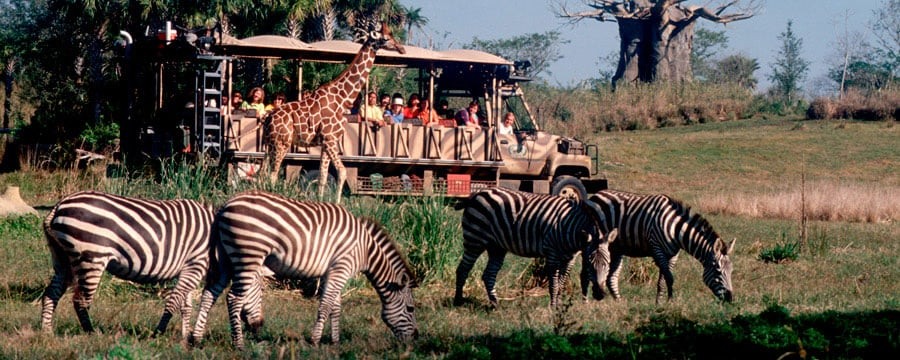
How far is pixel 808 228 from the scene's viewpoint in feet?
67.1

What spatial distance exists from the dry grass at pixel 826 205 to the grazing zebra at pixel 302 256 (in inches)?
606

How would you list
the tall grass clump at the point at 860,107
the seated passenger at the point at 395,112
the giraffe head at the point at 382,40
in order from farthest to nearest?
the tall grass clump at the point at 860,107, the seated passenger at the point at 395,112, the giraffe head at the point at 382,40

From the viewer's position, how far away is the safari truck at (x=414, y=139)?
20.0 meters

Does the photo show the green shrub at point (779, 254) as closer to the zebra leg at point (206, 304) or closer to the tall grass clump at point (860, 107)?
the zebra leg at point (206, 304)

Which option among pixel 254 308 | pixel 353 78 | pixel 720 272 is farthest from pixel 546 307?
pixel 353 78

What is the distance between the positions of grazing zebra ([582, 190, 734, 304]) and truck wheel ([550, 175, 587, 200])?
10.7 m

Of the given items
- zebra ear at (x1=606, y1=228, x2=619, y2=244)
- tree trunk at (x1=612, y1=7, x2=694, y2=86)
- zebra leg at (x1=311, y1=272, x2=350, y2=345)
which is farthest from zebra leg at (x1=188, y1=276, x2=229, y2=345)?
tree trunk at (x1=612, y1=7, x2=694, y2=86)

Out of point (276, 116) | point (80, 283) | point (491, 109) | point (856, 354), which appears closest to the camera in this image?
point (856, 354)

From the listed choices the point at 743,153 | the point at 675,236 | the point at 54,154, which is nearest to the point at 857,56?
the point at 743,153

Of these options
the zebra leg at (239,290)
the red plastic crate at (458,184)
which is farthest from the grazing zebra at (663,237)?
the red plastic crate at (458,184)

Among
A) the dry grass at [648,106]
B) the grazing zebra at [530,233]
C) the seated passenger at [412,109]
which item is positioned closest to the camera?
the grazing zebra at [530,233]

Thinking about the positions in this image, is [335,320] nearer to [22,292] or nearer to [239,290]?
[239,290]

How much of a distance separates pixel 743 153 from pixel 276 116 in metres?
20.2

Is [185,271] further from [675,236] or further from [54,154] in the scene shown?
[54,154]
